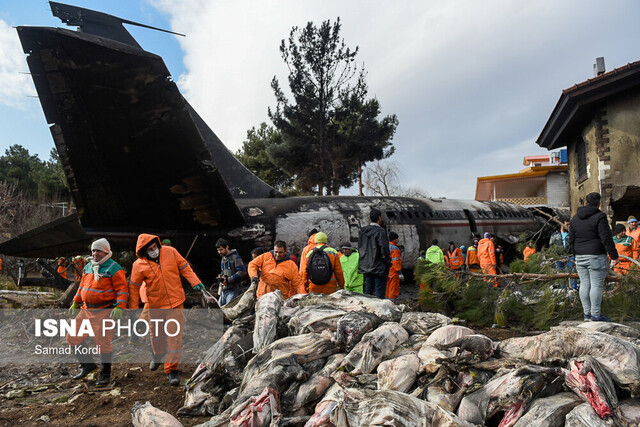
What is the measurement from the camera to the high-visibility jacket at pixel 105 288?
16.7ft

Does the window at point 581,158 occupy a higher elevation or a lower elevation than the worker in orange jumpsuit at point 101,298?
higher

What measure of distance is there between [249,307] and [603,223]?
15.6 ft

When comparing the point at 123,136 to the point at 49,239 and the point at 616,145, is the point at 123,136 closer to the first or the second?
the point at 49,239

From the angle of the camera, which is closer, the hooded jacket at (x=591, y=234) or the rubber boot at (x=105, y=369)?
the rubber boot at (x=105, y=369)

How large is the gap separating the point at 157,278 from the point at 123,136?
3270mm

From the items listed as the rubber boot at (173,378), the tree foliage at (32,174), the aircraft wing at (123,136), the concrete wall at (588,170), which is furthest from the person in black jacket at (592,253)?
the tree foliage at (32,174)

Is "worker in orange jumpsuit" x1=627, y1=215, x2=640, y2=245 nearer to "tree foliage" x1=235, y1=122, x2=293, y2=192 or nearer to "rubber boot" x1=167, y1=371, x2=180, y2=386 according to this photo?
"rubber boot" x1=167, y1=371, x2=180, y2=386

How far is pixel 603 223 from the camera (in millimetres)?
5473

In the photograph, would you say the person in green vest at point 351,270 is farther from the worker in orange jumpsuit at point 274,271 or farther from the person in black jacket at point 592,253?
the person in black jacket at point 592,253

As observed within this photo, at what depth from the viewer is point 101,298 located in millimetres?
5094

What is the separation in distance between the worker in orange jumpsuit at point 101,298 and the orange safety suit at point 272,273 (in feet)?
5.46

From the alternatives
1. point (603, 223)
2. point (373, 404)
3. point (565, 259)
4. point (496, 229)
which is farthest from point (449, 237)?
point (373, 404)

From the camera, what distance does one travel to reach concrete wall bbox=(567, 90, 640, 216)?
1377cm

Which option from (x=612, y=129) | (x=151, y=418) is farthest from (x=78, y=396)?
(x=612, y=129)
